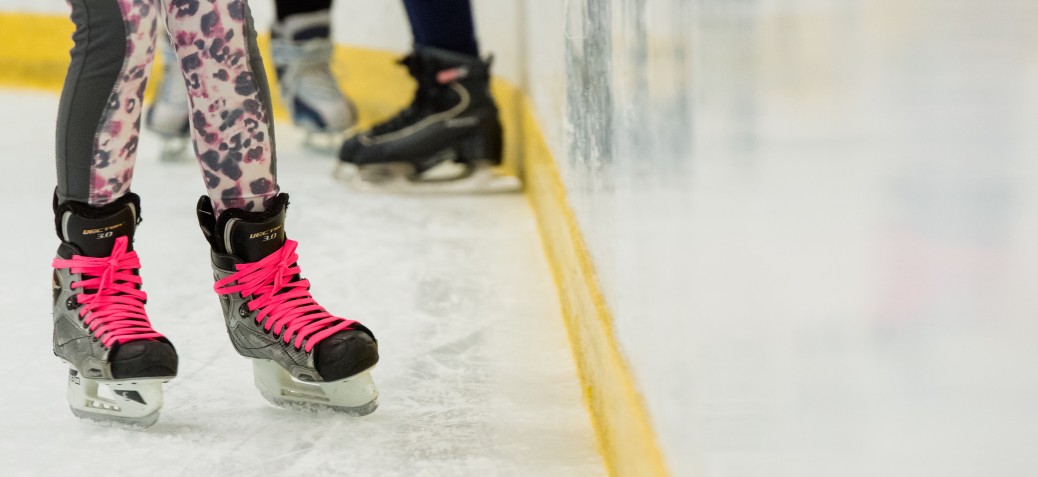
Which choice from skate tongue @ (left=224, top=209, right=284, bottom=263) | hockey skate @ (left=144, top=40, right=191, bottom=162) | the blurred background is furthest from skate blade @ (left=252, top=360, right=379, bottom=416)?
hockey skate @ (left=144, top=40, right=191, bottom=162)

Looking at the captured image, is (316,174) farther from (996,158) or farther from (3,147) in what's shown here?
(996,158)

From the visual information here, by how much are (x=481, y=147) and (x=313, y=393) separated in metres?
1.03

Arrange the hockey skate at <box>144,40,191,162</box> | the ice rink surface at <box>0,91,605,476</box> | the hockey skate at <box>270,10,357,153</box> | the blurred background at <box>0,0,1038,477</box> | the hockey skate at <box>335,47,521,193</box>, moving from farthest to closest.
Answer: the hockey skate at <box>270,10,357,153</box>, the hockey skate at <box>144,40,191,162</box>, the hockey skate at <box>335,47,521,193</box>, the ice rink surface at <box>0,91,605,476</box>, the blurred background at <box>0,0,1038,477</box>

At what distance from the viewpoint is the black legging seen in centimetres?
195

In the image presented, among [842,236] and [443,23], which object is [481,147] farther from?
[842,236]

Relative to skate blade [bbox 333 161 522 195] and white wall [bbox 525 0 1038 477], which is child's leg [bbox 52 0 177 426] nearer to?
white wall [bbox 525 0 1038 477]

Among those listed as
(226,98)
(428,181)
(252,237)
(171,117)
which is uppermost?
(226,98)

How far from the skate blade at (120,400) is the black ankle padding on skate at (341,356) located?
Result: 0.13 m

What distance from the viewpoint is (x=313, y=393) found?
3.22 ft

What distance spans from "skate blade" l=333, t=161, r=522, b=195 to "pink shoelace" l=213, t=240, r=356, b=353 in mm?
1002

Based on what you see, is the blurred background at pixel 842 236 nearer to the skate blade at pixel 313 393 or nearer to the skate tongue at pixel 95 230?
the skate blade at pixel 313 393

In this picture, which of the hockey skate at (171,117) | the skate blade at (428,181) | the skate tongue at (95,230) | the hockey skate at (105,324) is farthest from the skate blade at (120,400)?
the hockey skate at (171,117)

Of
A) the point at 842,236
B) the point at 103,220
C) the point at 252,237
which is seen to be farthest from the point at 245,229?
the point at 842,236

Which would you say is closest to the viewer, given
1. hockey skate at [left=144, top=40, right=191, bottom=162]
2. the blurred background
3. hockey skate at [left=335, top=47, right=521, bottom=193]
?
the blurred background
